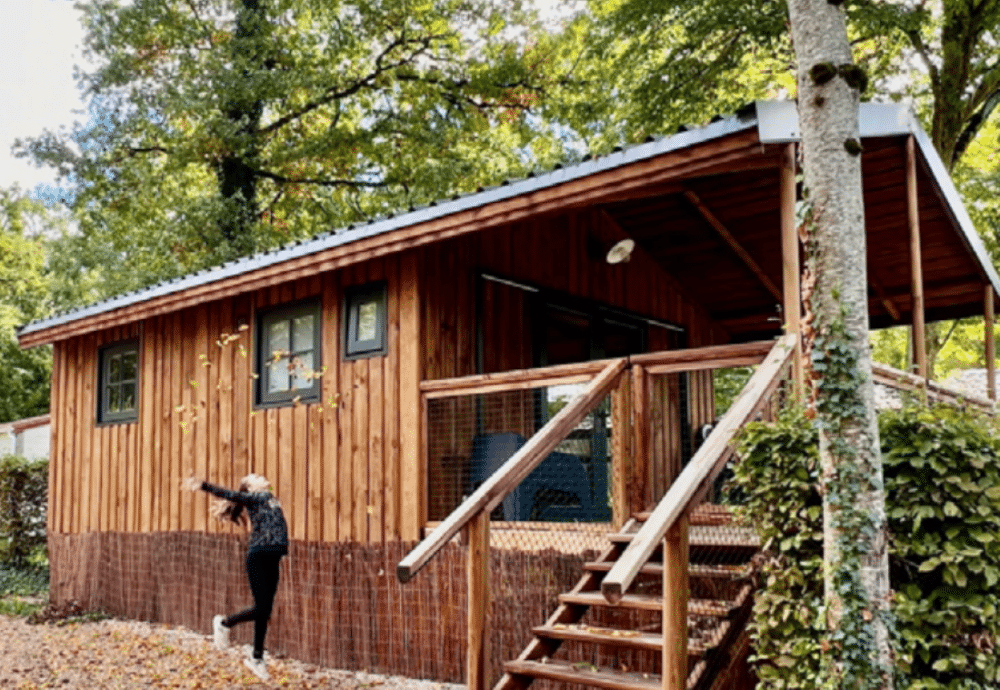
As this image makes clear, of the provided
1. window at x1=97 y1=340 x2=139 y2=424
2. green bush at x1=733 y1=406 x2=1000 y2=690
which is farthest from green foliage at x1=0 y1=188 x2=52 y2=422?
green bush at x1=733 y1=406 x2=1000 y2=690

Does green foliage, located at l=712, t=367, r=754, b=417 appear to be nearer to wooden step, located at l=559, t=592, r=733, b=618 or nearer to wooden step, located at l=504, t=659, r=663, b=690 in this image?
wooden step, located at l=559, t=592, r=733, b=618

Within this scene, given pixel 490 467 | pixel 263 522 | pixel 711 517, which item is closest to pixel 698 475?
pixel 711 517

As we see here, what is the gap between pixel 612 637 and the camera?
5293 mm

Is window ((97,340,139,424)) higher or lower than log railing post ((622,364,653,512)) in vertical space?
higher

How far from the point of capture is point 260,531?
7496 mm

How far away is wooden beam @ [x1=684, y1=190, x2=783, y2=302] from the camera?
896 cm

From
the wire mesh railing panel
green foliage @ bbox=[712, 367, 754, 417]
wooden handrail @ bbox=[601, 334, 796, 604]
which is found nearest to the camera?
wooden handrail @ bbox=[601, 334, 796, 604]

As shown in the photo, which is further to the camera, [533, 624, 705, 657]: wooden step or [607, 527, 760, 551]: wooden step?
[607, 527, 760, 551]: wooden step

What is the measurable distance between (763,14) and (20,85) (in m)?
48.6

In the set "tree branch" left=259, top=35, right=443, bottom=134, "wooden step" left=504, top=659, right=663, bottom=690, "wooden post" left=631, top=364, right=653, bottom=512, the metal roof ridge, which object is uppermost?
"tree branch" left=259, top=35, right=443, bottom=134

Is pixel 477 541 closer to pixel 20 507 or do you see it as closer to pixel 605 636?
pixel 605 636

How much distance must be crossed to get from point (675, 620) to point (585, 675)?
90 cm

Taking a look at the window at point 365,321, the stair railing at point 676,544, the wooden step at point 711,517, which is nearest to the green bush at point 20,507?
the window at point 365,321

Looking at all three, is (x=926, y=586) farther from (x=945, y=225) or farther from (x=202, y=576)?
(x=202, y=576)
